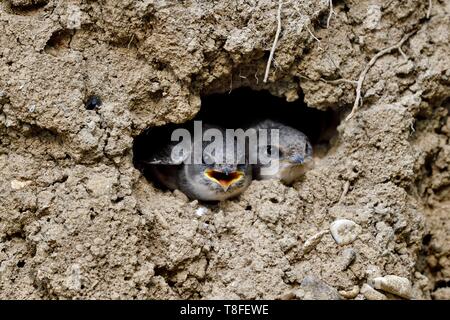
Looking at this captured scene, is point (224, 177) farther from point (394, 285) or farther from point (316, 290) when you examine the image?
point (394, 285)

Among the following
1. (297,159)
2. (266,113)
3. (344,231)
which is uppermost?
(266,113)

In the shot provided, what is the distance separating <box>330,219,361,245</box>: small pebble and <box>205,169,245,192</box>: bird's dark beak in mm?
710

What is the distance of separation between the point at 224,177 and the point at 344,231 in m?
0.89

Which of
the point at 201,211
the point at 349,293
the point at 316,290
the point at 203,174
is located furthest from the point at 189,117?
the point at 349,293

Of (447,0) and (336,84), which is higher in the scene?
(447,0)

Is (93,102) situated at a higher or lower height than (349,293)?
higher

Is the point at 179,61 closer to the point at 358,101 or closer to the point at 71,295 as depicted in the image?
the point at 358,101

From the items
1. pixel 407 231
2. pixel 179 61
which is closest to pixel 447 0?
pixel 407 231

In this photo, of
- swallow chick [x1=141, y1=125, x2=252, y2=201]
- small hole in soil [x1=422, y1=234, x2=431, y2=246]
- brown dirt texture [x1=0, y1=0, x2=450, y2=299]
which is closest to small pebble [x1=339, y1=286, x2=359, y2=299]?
brown dirt texture [x1=0, y1=0, x2=450, y2=299]

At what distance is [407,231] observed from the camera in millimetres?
4219

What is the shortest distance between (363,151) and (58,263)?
6.41ft

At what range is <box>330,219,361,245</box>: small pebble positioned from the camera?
404 centimetres

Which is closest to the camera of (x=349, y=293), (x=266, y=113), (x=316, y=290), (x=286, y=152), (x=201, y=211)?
(x=316, y=290)

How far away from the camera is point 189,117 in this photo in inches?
167
